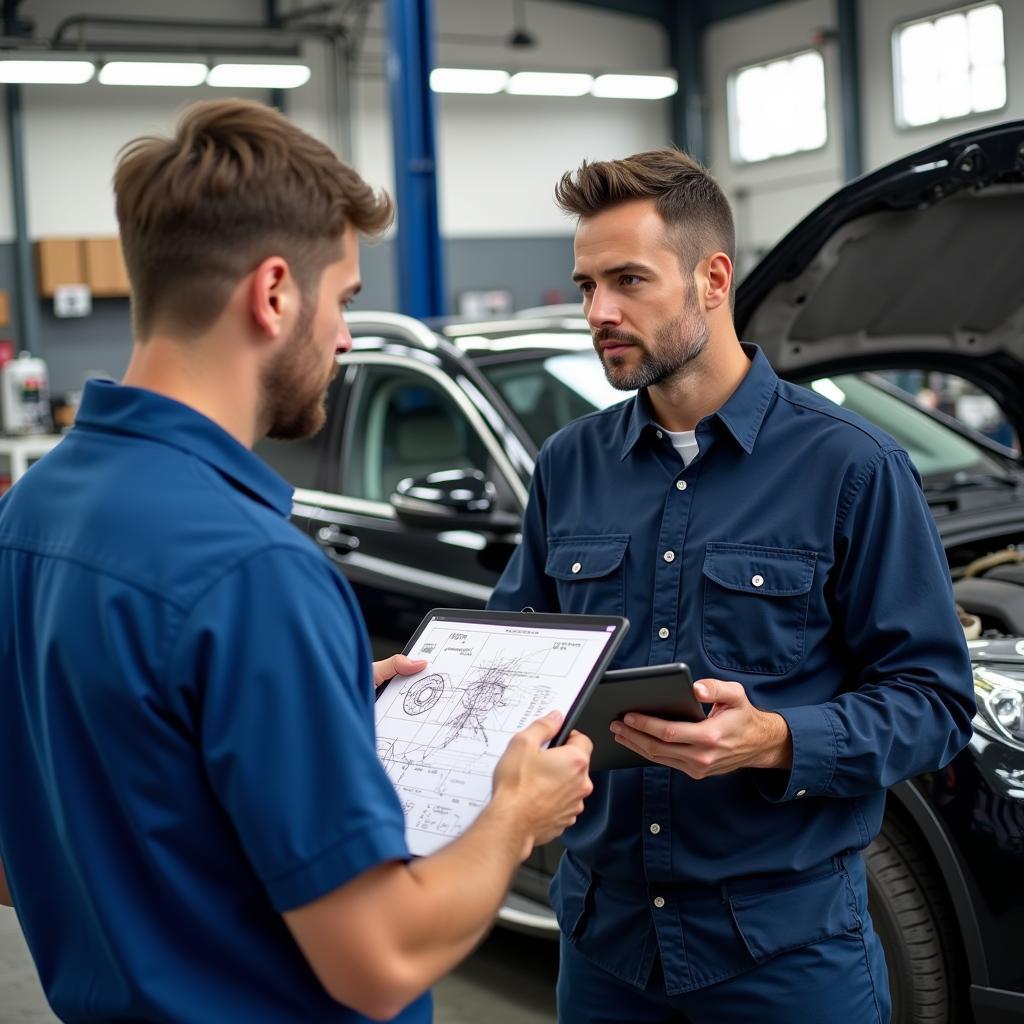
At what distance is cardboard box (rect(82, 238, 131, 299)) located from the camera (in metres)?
13.6

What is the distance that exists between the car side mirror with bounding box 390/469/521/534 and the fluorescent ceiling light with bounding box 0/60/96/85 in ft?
33.5

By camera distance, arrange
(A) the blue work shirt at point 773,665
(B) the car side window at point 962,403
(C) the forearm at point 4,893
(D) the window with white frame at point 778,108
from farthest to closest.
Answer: (D) the window with white frame at point 778,108 → (B) the car side window at point 962,403 → (A) the blue work shirt at point 773,665 → (C) the forearm at point 4,893

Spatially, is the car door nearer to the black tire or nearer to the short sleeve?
the black tire

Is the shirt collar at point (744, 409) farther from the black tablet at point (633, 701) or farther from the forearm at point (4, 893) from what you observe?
the forearm at point (4, 893)

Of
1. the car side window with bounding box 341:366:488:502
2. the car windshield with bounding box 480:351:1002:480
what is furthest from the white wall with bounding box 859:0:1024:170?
the car side window with bounding box 341:366:488:502

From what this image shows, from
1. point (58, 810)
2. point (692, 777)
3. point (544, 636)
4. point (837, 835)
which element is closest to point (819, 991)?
point (837, 835)

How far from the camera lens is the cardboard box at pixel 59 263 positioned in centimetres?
1358

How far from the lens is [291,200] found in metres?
1.19

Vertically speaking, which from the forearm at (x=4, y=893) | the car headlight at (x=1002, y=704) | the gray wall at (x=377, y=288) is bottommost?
the car headlight at (x=1002, y=704)

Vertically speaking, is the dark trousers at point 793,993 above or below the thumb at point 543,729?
below

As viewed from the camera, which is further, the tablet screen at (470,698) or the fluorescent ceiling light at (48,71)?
the fluorescent ceiling light at (48,71)

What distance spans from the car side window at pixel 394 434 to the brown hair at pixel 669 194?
6.08 feet

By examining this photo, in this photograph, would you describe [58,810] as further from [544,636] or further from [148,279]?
[544,636]

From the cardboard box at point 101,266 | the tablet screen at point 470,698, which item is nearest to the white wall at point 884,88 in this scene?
the cardboard box at point 101,266
